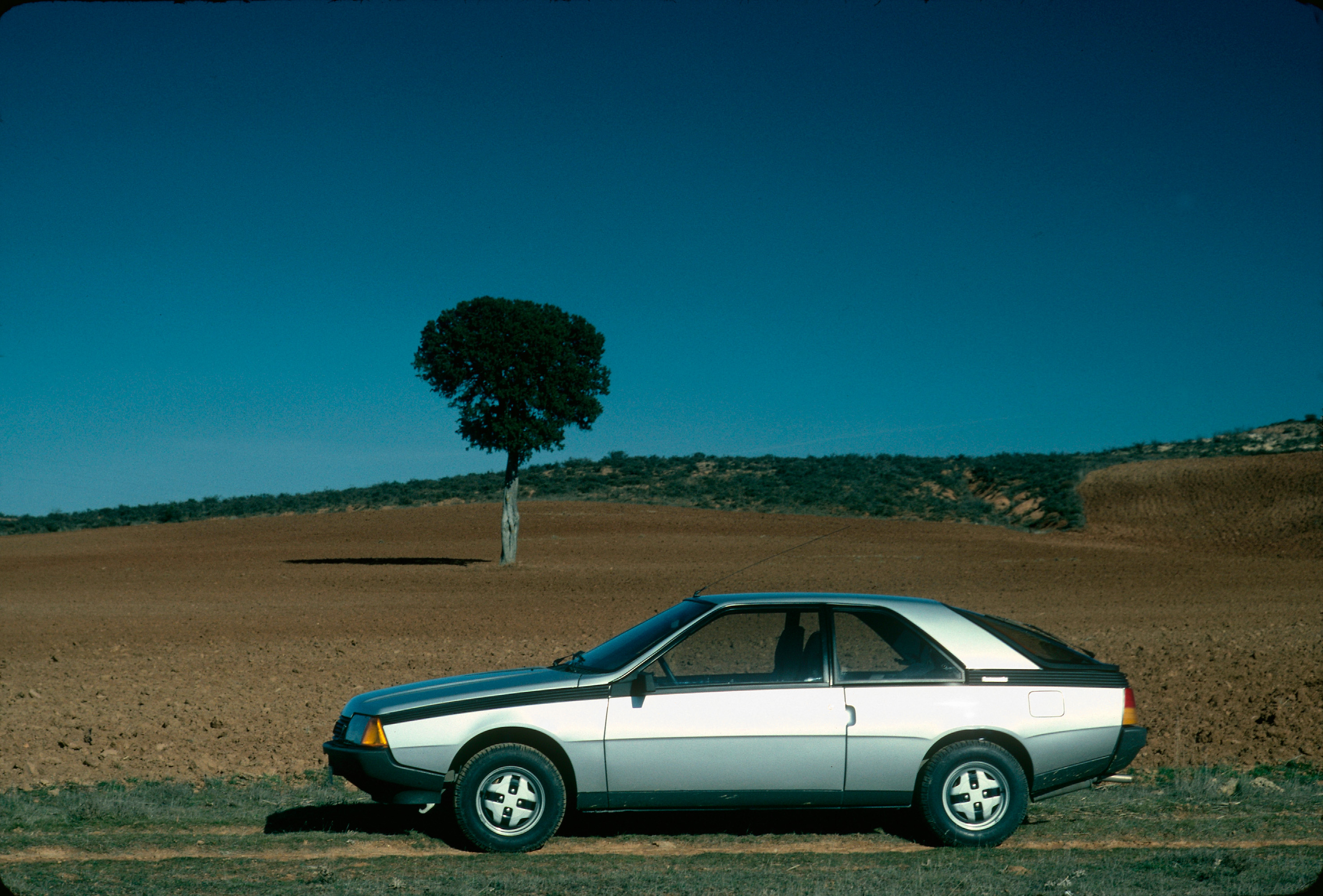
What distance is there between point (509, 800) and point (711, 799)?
1192 millimetres

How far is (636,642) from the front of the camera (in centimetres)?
680

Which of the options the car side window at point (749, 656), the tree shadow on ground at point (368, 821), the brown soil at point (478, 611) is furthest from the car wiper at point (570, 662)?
the brown soil at point (478, 611)

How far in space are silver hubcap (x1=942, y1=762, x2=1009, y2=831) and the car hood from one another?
236 cm

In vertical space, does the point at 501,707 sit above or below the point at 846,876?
above

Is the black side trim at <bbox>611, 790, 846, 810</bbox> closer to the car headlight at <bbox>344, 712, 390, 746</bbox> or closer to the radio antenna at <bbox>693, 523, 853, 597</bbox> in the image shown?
the car headlight at <bbox>344, 712, 390, 746</bbox>

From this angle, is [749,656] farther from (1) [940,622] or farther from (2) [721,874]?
(2) [721,874]

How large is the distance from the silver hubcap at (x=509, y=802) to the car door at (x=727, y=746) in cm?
46

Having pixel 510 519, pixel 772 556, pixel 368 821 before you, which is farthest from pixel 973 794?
pixel 510 519

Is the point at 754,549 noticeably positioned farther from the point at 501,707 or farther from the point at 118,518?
the point at 118,518

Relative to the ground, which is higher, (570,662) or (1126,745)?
(570,662)

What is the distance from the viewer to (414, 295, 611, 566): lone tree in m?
35.7

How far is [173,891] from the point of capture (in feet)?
17.4

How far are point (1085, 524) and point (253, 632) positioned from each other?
44.5m

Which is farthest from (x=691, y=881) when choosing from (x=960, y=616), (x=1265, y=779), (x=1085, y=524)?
(x=1085, y=524)
